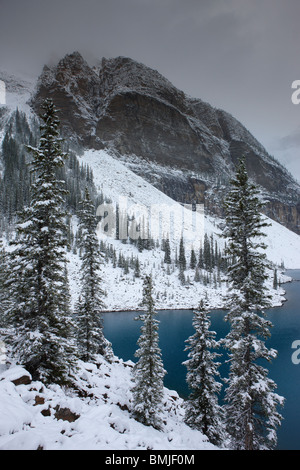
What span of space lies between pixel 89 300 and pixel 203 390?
34.3ft

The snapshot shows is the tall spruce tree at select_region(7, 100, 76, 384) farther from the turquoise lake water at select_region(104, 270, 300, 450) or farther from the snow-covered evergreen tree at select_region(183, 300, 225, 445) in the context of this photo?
the turquoise lake water at select_region(104, 270, 300, 450)

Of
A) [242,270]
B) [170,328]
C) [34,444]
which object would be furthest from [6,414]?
[170,328]

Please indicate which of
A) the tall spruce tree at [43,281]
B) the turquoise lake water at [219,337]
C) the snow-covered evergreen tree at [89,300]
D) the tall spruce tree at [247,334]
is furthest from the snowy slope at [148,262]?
the tall spruce tree at [43,281]

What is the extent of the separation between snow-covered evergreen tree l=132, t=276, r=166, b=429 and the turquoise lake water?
11319 mm

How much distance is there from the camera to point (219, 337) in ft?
138

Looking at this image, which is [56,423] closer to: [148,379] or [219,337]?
[148,379]

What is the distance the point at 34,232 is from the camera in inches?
429

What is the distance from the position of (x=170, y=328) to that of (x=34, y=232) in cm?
4440

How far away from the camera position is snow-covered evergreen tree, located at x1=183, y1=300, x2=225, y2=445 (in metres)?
14.2

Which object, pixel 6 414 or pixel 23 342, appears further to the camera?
pixel 23 342

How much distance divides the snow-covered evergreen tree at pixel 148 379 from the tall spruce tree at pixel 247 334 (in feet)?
14.7

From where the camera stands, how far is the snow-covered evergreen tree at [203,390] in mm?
14234

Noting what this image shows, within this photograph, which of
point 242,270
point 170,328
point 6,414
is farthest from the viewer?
point 170,328
